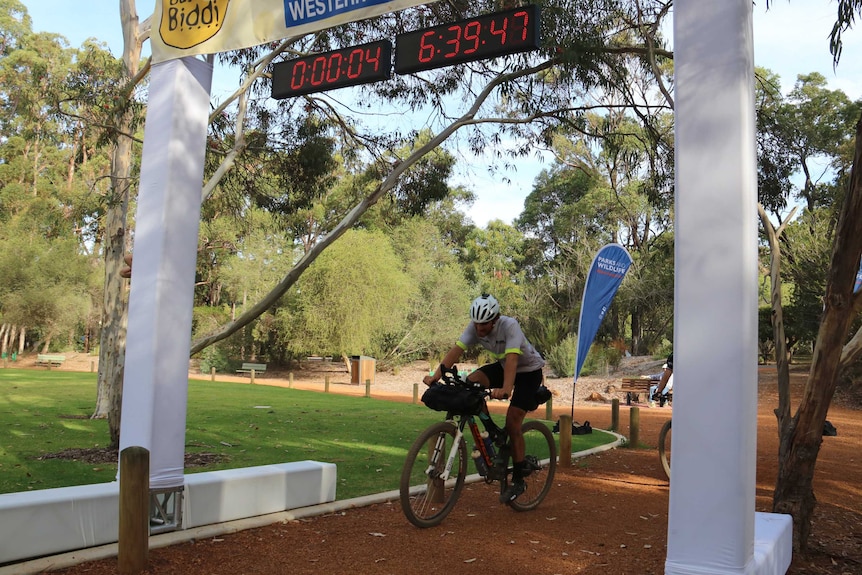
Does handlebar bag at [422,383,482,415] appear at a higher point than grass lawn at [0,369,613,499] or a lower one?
higher

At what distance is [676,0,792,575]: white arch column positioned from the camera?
11.8 ft

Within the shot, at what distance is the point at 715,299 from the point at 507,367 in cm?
243

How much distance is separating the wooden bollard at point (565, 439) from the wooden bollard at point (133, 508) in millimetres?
5593

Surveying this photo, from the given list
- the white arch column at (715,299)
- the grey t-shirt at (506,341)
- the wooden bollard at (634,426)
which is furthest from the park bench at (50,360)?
the white arch column at (715,299)

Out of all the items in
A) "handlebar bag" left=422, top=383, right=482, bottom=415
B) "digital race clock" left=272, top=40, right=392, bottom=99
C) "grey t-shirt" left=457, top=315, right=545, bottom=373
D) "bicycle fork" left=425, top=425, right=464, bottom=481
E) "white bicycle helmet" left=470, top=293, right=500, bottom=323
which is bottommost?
"bicycle fork" left=425, top=425, right=464, bottom=481

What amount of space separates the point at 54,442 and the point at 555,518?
6.88m

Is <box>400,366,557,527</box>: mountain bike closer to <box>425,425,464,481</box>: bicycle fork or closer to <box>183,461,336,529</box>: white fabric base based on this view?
<box>425,425,464,481</box>: bicycle fork

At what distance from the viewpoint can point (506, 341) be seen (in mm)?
6066

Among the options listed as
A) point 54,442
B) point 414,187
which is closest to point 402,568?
point 54,442

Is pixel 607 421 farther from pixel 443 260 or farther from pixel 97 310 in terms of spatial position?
pixel 97 310

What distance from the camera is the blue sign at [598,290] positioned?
13.2m

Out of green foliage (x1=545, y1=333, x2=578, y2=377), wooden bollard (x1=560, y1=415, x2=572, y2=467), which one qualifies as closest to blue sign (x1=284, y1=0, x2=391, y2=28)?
wooden bollard (x1=560, y1=415, x2=572, y2=467)

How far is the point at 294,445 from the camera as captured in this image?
35.1 ft

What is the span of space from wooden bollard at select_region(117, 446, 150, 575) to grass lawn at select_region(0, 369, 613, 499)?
268cm
